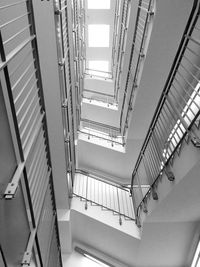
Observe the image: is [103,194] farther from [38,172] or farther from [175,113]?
[38,172]

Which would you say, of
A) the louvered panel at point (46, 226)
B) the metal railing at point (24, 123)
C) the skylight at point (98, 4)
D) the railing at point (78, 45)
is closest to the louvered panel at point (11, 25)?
the metal railing at point (24, 123)

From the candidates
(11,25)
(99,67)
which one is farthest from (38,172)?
(99,67)

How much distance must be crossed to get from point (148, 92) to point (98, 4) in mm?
4911

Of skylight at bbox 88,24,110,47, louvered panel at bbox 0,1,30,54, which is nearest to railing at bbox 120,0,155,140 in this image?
louvered panel at bbox 0,1,30,54

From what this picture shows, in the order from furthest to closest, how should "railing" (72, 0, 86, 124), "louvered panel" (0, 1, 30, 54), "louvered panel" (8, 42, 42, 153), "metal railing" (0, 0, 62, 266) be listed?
"railing" (72, 0, 86, 124) → "louvered panel" (8, 42, 42, 153) → "louvered panel" (0, 1, 30, 54) → "metal railing" (0, 0, 62, 266)

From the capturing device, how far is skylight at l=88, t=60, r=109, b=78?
839 cm

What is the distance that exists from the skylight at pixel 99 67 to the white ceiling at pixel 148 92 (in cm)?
246

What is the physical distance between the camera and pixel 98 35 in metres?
7.82

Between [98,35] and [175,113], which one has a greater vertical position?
[98,35]

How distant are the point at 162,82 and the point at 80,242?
2945 millimetres

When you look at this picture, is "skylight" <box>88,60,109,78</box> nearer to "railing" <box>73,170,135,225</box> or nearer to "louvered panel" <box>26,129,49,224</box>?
"railing" <box>73,170,135,225</box>

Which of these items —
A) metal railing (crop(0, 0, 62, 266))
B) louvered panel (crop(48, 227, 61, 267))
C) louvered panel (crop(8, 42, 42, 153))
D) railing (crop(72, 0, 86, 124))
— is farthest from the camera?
railing (crop(72, 0, 86, 124))

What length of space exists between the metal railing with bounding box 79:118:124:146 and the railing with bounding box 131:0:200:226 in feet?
4.11

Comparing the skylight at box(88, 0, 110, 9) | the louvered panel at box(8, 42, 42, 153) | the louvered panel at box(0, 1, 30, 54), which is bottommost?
the louvered panel at box(8, 42, 42, 153)
